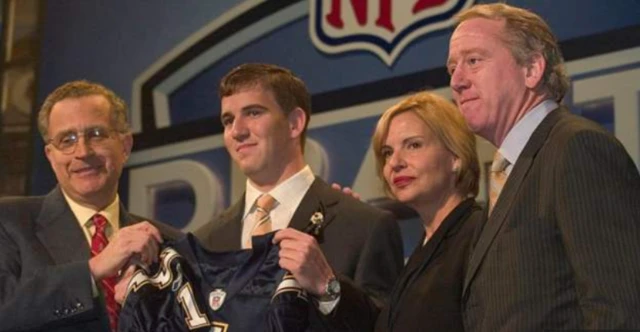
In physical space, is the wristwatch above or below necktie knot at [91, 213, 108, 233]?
below

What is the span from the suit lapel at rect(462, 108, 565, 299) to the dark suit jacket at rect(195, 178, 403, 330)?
22.4 inches

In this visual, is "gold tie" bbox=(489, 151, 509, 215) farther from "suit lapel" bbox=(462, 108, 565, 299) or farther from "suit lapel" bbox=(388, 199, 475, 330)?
"suit lapel" bbox=(388, 199, 475, 330)

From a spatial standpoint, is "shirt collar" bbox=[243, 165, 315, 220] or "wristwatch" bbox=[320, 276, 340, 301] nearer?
"wristwatch" bbox=[320, 276, 340, 301]

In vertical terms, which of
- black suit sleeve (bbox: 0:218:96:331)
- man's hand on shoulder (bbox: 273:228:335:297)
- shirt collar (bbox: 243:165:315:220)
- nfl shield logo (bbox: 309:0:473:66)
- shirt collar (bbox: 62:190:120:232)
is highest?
nfl shield logo (bbox: 309:0:473:66)

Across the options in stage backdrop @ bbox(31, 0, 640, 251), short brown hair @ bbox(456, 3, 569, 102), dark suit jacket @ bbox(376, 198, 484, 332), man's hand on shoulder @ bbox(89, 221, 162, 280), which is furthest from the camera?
stage backdrop @ bbox(31, 0, 640, 251)

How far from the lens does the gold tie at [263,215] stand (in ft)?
10.0

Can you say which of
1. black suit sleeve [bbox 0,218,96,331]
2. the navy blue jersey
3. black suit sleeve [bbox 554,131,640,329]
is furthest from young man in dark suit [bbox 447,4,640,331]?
black suit sleeve [bbox 0,218,96,331]

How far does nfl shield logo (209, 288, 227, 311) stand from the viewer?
2824mm

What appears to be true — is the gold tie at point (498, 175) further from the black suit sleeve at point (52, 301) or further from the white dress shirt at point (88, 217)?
the white dress shirt at point (88, 217)

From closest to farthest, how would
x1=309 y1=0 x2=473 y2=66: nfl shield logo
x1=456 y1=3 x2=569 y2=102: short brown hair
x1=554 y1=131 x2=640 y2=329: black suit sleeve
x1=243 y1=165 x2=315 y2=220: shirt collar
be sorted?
x1=554 y1=131 x2=640 y2=329: black suit sleeve → x1=456 y1=3 x2=569 y2=102: short brown hair → x1=243 y1=165 x2=315 y2=220: shirt collar → x1=309 y1=0 x2=473 y2=66: nfl shield logo

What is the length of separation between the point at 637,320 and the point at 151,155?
130 inches

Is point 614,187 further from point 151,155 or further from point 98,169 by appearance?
point 151,155

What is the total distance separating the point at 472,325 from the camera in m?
2.33

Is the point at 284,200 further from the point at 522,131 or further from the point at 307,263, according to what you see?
the point at 522,131
